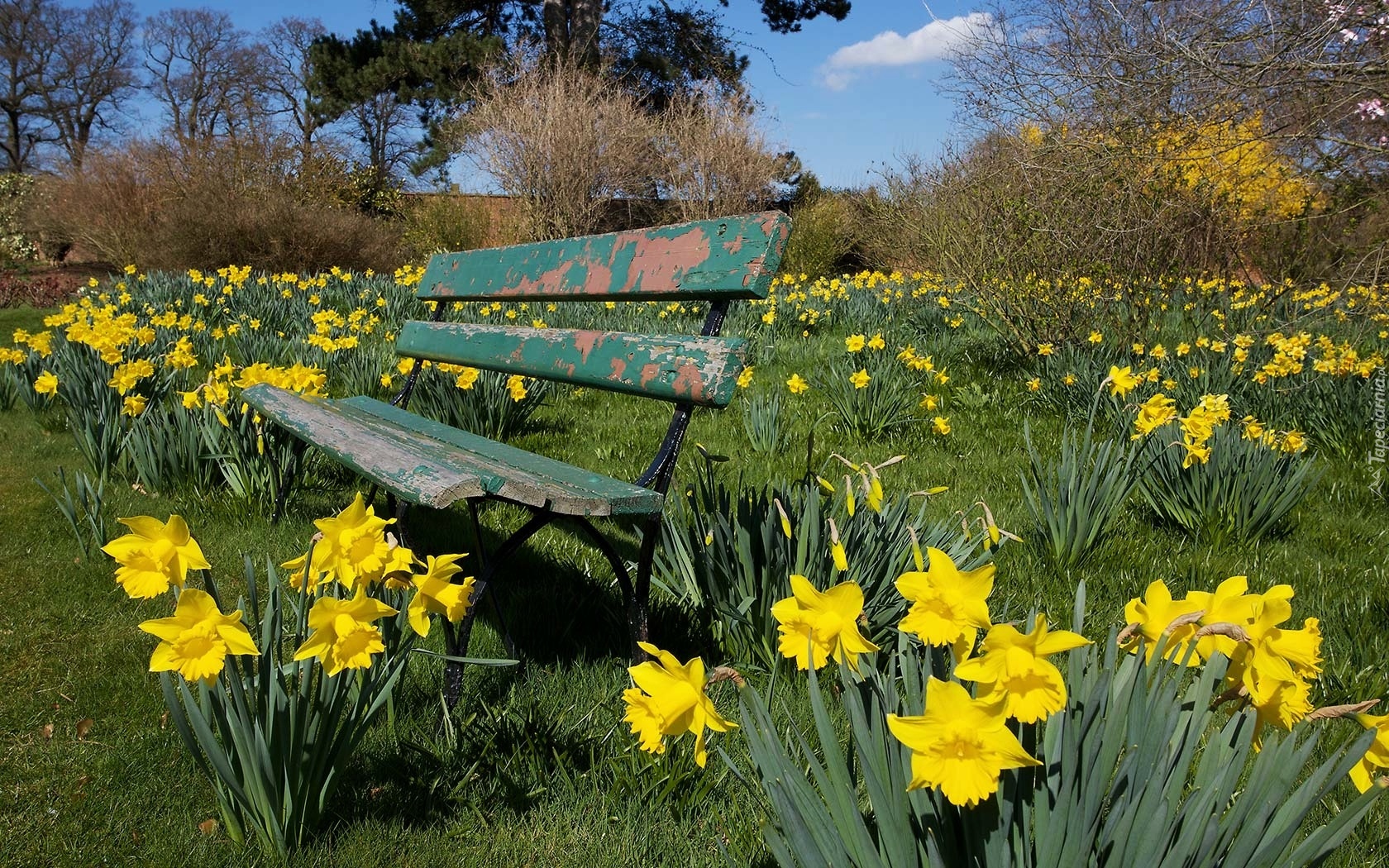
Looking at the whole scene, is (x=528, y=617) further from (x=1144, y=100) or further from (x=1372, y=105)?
(x=1372, y=105)

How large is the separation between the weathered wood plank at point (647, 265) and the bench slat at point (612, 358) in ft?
0.45

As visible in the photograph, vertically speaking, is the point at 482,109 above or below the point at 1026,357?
above

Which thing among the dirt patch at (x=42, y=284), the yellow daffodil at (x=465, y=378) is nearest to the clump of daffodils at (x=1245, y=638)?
the yellow daffodil at (x=465, y=378)

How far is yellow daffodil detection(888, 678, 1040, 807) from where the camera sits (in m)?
0.77

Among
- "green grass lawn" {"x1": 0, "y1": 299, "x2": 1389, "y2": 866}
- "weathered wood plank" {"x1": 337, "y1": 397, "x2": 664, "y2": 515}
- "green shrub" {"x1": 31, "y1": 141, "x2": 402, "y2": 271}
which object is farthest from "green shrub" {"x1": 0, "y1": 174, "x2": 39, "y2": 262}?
"weathered wood plank" {"x1": 337, "y1": 397, "x2": 664, "y2": 515}

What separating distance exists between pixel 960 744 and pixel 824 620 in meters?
0.24

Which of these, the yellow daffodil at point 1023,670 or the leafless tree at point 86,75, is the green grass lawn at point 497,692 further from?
the leafless tree at point 86,75

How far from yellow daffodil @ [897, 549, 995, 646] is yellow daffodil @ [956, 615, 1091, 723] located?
78 mm

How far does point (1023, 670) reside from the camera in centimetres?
79

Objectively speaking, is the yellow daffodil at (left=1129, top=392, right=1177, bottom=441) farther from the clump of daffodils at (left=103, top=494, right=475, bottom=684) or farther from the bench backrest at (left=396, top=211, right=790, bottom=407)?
the clump of daffodils at (left=103, top=494, right=475, bottom=684)

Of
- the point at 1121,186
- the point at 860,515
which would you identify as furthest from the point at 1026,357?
the point at 860,515

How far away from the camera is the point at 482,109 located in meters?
14.9

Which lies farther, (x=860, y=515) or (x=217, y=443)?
(x=217, y=443)

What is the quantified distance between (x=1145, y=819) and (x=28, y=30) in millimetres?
38464
